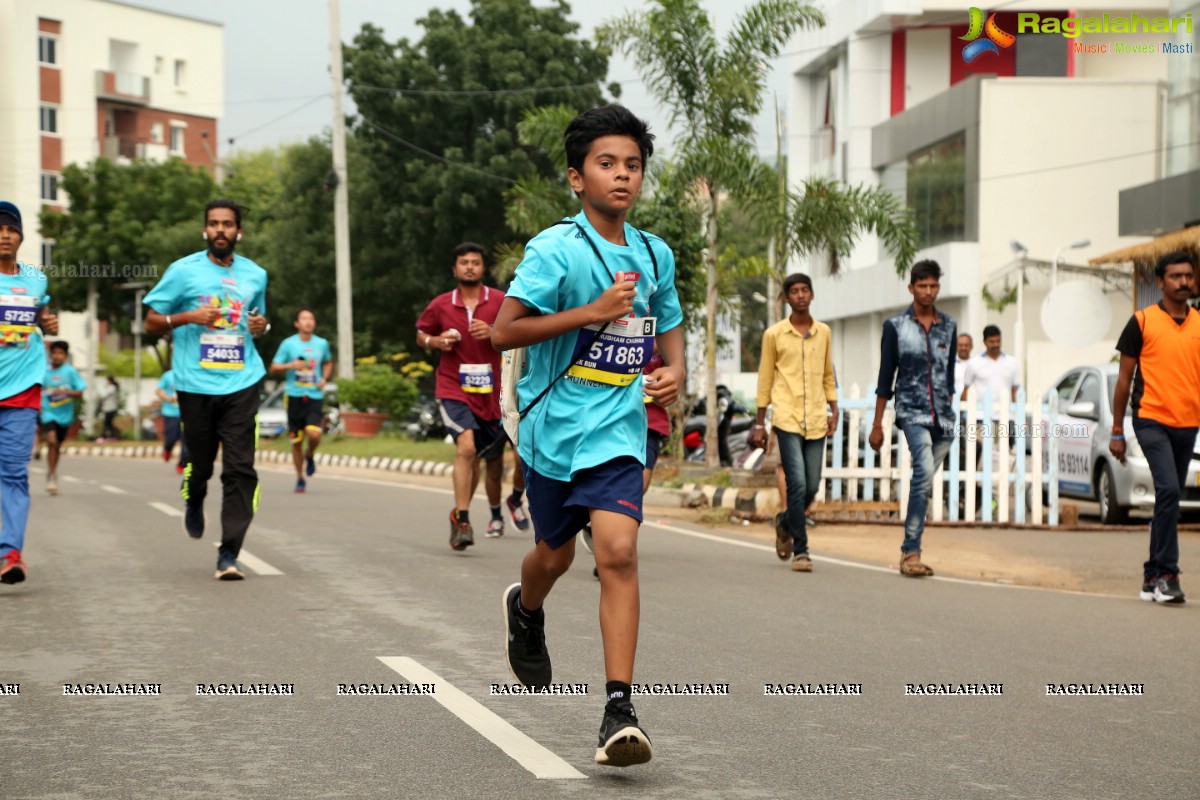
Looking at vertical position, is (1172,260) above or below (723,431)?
above

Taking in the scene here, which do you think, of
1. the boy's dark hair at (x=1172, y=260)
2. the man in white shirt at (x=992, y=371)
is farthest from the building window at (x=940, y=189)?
the boy's dark hair at (x=1172, y=260)

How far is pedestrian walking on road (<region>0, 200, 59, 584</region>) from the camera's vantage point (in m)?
9.06

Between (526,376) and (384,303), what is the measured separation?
129ft

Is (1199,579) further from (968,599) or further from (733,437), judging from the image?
(733,437)

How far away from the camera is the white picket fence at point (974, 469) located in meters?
15.4

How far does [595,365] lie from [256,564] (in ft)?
20.3

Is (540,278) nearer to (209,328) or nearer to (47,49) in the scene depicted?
(209,328)

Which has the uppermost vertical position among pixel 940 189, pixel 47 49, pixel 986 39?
pixel 47 49

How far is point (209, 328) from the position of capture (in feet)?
33.0

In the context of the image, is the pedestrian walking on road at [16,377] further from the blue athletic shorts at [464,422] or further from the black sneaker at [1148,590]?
the black sneaker at [1148,590]

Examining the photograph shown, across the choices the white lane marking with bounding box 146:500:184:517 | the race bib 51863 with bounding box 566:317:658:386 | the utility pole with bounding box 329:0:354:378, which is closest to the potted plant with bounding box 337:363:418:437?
the utility pole with bounding box 329:0:354:378

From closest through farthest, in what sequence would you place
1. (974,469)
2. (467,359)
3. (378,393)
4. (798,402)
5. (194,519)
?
1. (194,519)
2. (798,402)
3. (467,359)
4. (974,469)
5. (378,393)

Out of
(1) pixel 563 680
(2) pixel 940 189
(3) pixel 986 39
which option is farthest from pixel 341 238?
(1) pixel 563 680

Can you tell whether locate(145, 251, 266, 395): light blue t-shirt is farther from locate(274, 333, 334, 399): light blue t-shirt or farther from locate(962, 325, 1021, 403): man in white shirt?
locate(274, 333, 334, 399): light blue t-shirt
